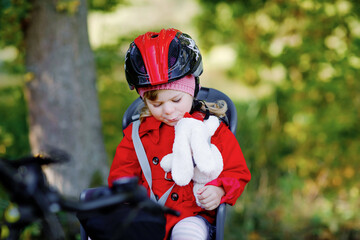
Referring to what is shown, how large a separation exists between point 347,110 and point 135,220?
153 inches

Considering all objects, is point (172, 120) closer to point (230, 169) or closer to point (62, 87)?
point (230, 169)

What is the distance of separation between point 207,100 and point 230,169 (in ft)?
1.87

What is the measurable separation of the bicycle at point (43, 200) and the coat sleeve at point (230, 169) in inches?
28.3

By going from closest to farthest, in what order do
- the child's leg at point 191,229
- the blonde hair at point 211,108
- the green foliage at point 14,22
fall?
1. the child's leg at point 191,229
2. the blonde hair at point 211,108
3. the green foliage at point 14,22

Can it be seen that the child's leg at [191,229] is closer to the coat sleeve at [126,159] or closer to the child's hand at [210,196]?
the child's hand at [210,196]

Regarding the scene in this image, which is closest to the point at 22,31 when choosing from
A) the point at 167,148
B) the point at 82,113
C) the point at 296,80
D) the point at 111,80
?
the point at 82,113

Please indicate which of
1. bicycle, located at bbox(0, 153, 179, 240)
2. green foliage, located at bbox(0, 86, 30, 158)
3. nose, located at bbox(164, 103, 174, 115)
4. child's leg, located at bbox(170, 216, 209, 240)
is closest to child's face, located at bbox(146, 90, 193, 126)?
nose, located at bbox(164, 103, 174, 115)

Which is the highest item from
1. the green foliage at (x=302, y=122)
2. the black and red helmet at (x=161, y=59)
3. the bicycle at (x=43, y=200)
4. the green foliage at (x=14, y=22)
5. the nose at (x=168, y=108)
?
the green foliage at (x=14, y=22)

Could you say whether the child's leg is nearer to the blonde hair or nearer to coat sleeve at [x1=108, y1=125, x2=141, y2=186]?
coat sleeve at [x1=108, y1=125, x2=141, y2=186]

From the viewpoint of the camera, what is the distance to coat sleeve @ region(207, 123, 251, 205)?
2.13 m

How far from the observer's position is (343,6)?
17.1ft

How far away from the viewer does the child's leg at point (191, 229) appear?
205cm

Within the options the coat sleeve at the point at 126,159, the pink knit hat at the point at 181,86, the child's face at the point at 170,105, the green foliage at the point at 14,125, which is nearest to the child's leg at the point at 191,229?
the coat sleeve at the point at 126,159

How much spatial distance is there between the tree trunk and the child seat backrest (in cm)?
179
